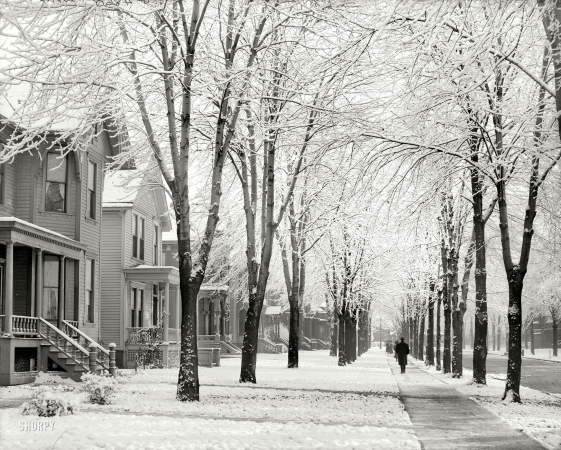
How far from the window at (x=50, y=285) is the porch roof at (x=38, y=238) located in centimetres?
108

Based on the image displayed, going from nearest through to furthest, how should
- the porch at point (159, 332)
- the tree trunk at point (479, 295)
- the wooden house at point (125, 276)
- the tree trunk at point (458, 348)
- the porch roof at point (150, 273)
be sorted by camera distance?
1. the tree trunk at point (479, 295)
2. the tree trunk at point (458, 348)
3. the porch at point (159, 332)
4. the wooden house at point (125, 276)
5. the porch roof at point (150, 273)

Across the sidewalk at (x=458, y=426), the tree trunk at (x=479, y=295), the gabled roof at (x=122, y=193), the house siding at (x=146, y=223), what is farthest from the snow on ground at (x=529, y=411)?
the house siding at (x=146, y=223)

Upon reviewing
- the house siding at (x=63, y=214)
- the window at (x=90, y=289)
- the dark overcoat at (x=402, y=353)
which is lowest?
the dark overcoat at (x=402, y=353)

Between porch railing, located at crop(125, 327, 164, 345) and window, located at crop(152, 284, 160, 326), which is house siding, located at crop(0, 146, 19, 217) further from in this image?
window, located at crop(152, 284, 160, 326)

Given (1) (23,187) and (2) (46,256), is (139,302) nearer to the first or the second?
(2) (46,256)

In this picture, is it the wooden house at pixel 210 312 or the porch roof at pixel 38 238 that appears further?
the wooden house at pixel 210 312

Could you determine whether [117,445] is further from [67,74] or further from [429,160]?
[429,160]

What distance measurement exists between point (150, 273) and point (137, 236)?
277 centimetres

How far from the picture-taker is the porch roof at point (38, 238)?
21.4 meters

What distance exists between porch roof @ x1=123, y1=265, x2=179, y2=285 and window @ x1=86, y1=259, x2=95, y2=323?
12.0 ft

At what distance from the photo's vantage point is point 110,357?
25.3 meters

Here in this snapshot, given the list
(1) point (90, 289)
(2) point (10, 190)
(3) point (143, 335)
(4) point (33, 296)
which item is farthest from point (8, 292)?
(3) point (143, 335)

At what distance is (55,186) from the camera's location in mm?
26719

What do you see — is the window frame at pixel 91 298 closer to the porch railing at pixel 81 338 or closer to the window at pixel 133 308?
the porch railing at pixel 81 338
